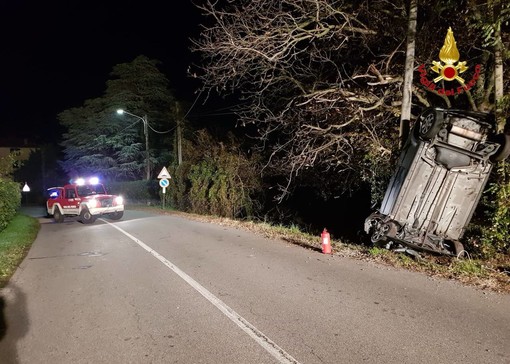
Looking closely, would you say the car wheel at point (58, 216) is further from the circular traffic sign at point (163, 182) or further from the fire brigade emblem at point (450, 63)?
the fire brigade emblem at point (450, 63)

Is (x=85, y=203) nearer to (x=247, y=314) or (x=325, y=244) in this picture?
(x=325, y=244)

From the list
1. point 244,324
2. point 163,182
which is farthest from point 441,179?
point 163,182

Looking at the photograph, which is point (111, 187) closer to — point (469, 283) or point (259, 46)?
point (259, 46)

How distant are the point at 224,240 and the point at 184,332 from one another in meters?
7.15

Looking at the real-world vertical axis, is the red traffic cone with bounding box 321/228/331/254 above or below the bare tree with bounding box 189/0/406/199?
below

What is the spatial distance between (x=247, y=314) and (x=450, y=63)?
760cm

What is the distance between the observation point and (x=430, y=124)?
300 inches

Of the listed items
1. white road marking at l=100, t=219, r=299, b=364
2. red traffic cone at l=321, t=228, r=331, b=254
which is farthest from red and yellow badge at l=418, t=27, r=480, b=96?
white road marking at l=100, t=219, r=299, b=364

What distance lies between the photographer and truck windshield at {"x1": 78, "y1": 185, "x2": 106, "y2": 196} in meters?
20.5

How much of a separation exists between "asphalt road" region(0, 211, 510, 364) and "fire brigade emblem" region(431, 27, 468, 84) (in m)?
4.80

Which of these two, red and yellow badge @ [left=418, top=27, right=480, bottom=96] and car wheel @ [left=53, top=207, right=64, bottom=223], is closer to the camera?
red and yellow badge @ [left=418, top=27, right=480, bottom=96]

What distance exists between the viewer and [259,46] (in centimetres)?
1059

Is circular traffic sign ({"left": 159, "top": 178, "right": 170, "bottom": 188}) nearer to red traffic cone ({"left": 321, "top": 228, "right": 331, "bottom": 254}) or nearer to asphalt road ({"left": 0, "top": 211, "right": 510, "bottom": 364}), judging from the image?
asphalt road ({"left": 0, "top": 211, "right": 510, "bottom": 364})

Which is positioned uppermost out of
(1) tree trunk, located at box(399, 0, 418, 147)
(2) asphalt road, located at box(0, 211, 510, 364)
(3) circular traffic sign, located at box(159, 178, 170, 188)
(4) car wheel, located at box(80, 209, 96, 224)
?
(1) tree trunk, located at box(399, 0, 418, 147)
